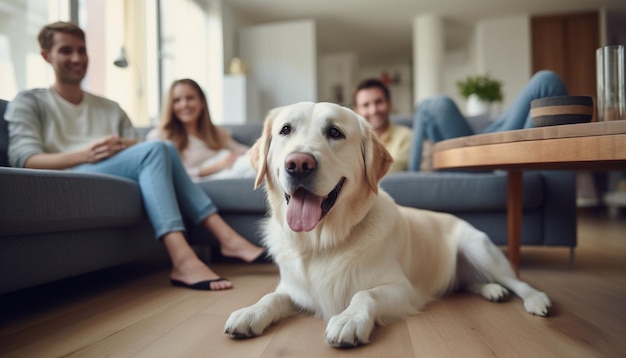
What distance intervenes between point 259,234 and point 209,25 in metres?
5.22

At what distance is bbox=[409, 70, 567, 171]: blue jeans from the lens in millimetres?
1996

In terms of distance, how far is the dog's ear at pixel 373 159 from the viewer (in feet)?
4.45

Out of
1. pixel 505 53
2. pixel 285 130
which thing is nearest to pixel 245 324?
pixel 285 130

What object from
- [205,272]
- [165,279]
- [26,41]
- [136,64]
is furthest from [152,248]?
[136,64]

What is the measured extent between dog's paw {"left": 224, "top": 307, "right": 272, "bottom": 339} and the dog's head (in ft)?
0.95

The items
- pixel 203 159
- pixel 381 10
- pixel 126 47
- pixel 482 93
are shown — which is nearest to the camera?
pixel 203 159

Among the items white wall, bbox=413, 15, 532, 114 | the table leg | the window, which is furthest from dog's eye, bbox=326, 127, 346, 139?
white wall, bbox=413, 15, 532, 114

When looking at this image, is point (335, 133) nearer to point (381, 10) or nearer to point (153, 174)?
point (153, 174)

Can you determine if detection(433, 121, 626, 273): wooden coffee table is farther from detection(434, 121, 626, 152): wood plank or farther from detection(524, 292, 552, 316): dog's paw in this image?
detection(524, 292, 552, 316): dog's paw

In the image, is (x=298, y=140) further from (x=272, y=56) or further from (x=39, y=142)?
(x=272, y=56)

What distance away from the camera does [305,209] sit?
1.22 m

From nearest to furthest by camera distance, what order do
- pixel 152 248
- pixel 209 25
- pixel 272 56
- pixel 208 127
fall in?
pixel 152 248 < pixel 208 127 < pixel 209 25 < pixel 272 56

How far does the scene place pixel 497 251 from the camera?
1658mm

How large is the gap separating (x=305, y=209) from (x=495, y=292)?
0.88 meters
